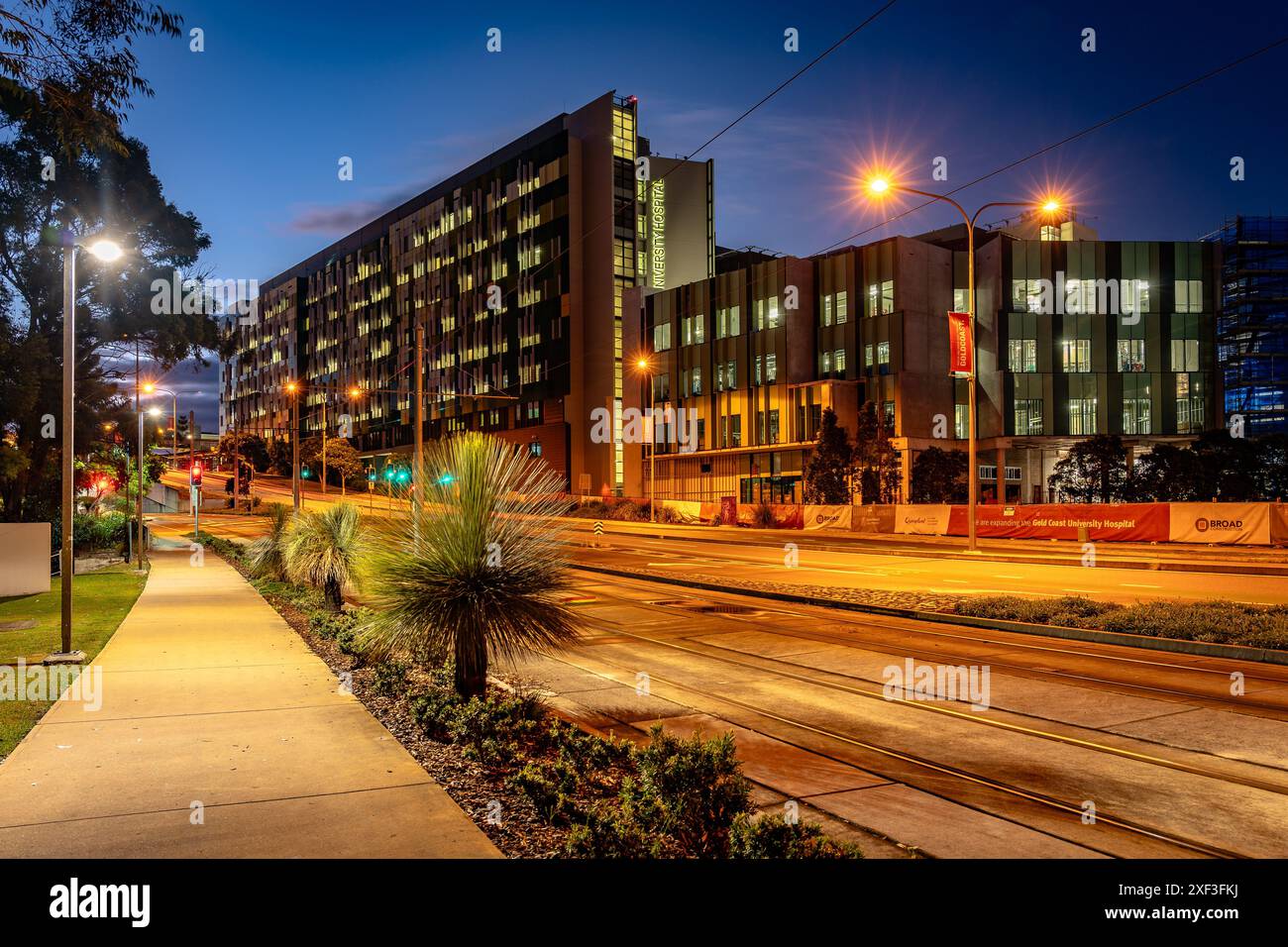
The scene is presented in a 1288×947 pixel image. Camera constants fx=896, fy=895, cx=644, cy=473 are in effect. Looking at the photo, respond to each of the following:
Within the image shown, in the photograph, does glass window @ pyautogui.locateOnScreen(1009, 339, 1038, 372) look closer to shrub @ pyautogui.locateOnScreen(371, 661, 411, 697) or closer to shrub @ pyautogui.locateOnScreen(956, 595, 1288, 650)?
shrub @ pyautogui.locateOnScreen(956, 595, 1288, 650)

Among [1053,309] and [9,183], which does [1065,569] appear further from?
[1053,309]

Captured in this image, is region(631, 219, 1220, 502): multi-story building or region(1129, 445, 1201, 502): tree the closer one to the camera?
region(1129, 445, 1201, 502): tree

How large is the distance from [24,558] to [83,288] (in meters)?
Result: 14.3

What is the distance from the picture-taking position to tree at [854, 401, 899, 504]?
50188mm

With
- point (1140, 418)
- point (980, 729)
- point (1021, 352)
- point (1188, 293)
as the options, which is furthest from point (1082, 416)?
point (980, 729)

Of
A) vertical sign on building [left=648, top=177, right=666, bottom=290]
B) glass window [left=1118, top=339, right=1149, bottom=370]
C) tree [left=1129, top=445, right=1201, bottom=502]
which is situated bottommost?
tree [left=1129, top=445, right=1201, bottom=502]

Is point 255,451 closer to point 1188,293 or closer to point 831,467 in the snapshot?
point 831,467

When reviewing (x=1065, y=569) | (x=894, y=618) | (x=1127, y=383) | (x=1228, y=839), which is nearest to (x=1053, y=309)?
(x=1127, y=383)

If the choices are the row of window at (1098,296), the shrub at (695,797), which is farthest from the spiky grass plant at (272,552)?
the row of window at (1098,296)

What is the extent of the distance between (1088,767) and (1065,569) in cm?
1845

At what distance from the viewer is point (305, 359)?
137 m

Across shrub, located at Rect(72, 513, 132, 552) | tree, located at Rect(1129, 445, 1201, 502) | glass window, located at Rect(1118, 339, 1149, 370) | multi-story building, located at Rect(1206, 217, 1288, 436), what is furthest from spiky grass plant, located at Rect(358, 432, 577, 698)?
multi-story building, located at Rect(1206, 217, 1288, 436)

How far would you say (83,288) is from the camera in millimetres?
31766

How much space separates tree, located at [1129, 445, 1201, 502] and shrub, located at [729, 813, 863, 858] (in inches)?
1623
